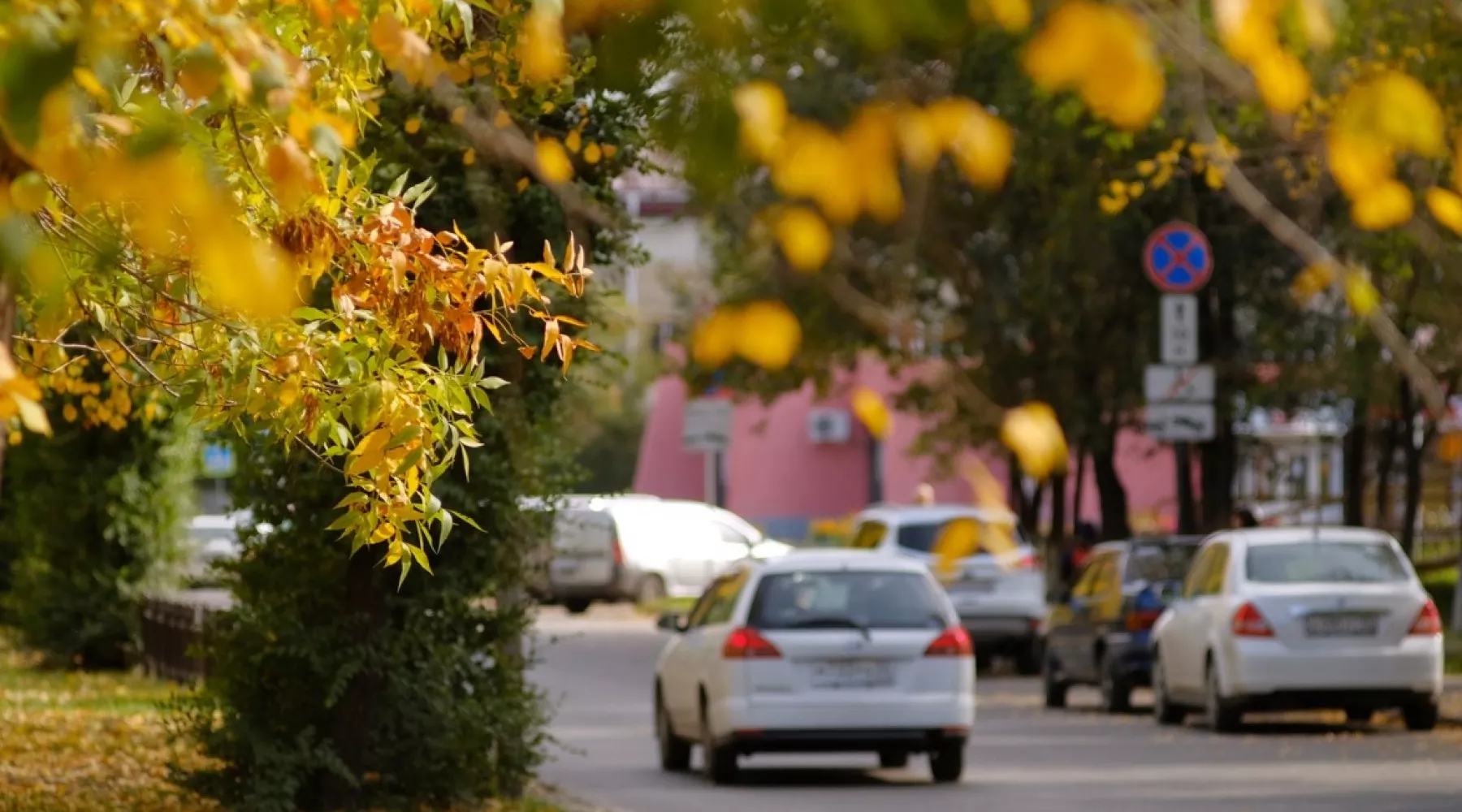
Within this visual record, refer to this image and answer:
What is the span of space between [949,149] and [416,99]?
9.62 m

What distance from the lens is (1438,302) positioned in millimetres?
23578

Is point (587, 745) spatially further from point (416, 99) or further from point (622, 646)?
point (622, 646)

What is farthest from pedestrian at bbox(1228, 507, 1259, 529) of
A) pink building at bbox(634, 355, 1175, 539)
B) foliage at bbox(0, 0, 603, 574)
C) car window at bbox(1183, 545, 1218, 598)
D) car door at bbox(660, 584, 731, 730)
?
pink building at bbox(634, 355, 1175, 539)

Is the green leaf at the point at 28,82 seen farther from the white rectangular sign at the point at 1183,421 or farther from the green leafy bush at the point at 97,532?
the white rectangular sign at the point at 1183,421

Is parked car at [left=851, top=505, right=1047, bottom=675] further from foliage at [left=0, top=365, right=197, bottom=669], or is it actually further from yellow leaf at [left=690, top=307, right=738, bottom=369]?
yellow leaf at [left=690, top=307, right=738, bottom=369]

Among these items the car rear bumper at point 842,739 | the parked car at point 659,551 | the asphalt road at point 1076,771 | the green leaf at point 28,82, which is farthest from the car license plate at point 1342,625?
the parked car at point 659,551

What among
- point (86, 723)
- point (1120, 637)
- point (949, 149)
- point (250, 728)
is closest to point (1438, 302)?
point (1120, 637)

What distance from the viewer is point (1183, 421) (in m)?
27.5

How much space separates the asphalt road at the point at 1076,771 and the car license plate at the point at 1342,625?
809 millimetres

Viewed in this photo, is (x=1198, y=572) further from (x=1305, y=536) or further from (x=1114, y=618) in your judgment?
(x=1114, y=618)

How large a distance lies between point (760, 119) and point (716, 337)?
29cm

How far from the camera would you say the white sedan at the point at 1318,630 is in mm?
20766

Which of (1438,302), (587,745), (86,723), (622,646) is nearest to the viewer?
(86,723)

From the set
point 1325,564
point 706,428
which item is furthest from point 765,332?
point 706,428
